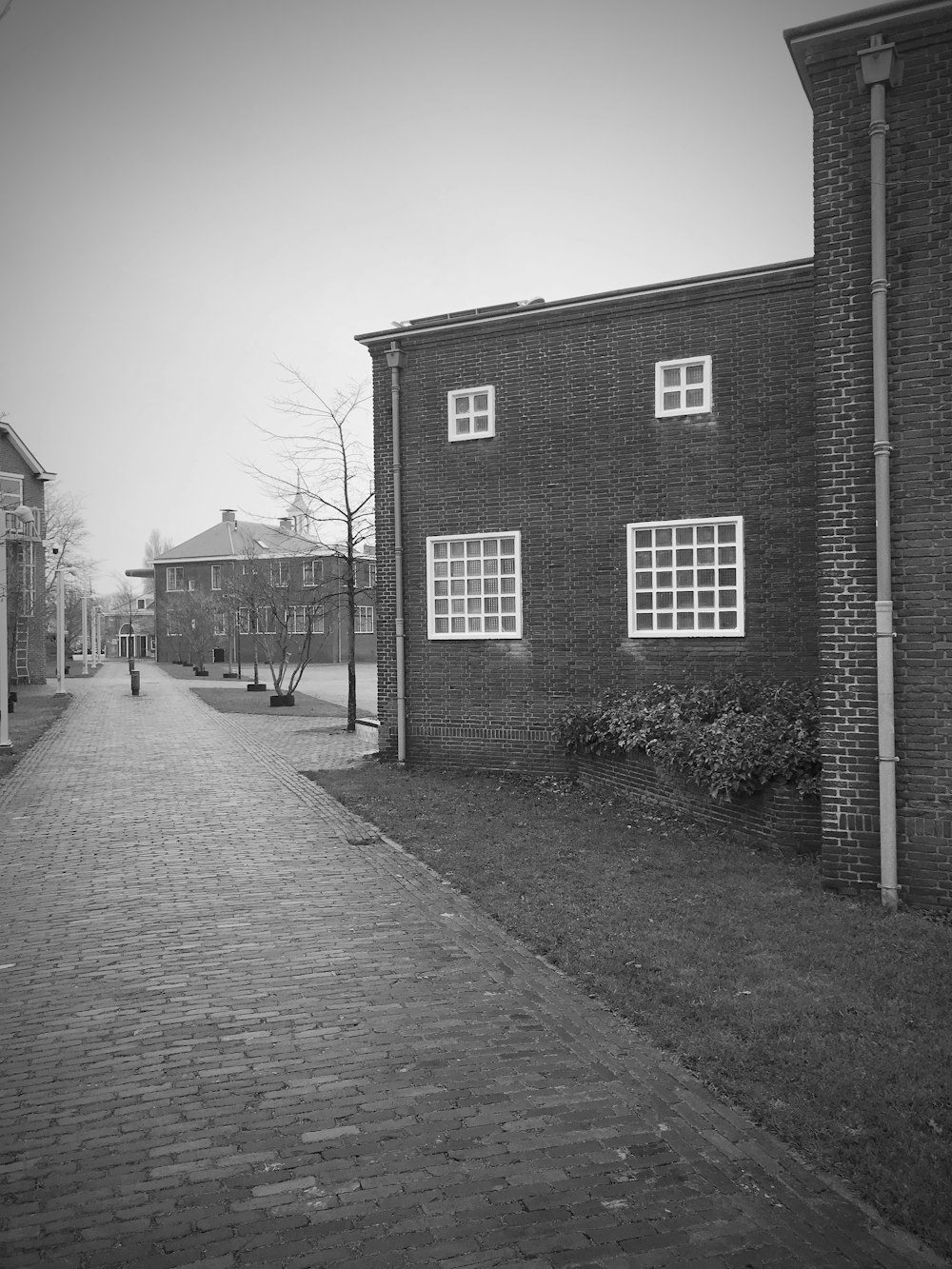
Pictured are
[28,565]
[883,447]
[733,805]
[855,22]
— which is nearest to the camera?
[883,447]

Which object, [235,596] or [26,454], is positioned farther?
[235,596]

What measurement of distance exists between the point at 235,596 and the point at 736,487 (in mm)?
39732

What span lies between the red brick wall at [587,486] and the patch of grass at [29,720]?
741cm

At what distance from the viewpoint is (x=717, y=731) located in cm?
1151

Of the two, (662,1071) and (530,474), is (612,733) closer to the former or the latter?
(530,474)

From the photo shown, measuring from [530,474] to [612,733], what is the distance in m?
A: 4.59

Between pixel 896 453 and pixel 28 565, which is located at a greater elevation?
pixel 28 565

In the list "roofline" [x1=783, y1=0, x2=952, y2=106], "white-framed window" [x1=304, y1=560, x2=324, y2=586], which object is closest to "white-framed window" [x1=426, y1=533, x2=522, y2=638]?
"roofline" [x1=783, y1=0, x2=952, y2=106]

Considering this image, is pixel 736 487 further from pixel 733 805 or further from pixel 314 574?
pixel 314 574

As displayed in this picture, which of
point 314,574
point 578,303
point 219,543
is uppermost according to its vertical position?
point 219,543

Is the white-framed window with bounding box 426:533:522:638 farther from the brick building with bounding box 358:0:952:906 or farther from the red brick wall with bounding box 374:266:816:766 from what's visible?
the red brick wall with bounding box 374:266:816:766

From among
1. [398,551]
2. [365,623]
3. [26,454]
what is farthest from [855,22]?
[365,623]

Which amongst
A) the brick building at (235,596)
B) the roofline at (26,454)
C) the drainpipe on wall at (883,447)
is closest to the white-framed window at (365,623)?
the brick building at (235,596)

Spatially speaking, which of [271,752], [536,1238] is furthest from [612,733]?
[536,1238]
